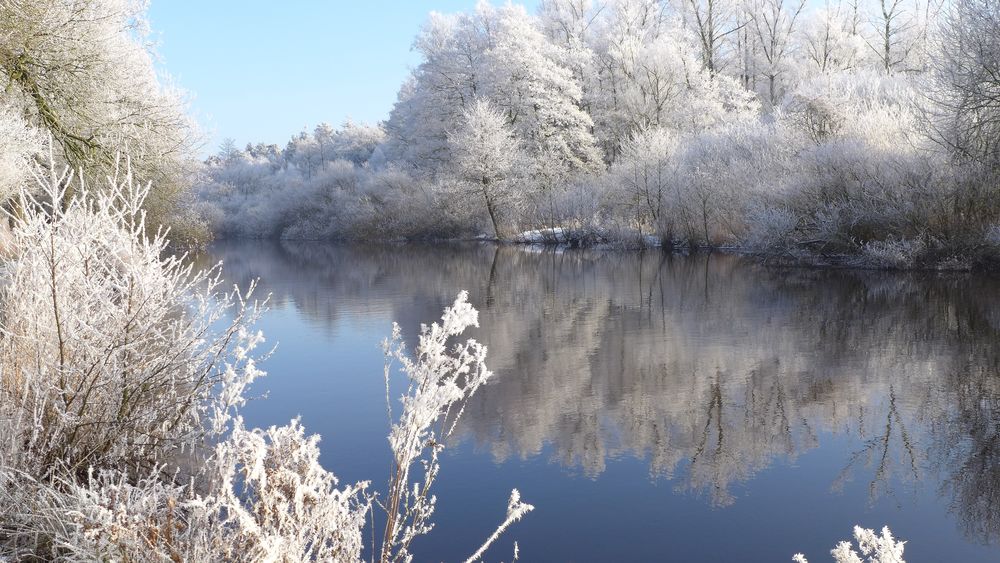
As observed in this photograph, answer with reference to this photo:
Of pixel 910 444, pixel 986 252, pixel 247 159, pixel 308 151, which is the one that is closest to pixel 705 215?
pixel 986 252

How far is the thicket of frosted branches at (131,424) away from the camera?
2734 mm

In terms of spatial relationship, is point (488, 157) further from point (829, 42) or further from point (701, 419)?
point (701, 419)

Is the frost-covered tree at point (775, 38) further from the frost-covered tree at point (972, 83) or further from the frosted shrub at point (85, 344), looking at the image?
the frosted shrub at point (85, 344)

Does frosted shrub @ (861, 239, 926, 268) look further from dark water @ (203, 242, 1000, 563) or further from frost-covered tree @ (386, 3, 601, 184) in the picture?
frost-covered tree @ (386, 3, 601, 184)

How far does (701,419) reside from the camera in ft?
22.9

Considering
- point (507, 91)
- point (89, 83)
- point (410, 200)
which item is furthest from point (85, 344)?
point (410, 200)

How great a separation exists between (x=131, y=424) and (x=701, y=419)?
477 cm

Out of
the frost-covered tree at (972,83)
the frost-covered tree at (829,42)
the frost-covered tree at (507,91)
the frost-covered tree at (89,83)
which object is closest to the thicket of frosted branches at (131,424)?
the frost-covered tree at (89,83)

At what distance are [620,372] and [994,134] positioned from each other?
11.6 m

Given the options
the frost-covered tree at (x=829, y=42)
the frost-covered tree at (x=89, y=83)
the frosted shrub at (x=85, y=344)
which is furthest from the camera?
the frost-covered tree at (x=829, y=42)

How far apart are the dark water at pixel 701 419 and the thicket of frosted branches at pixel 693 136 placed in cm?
333

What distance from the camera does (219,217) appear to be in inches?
2185

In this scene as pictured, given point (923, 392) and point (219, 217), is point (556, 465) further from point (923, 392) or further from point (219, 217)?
point (219, 217)

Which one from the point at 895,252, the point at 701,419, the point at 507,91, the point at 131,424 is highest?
the point at 507,91
